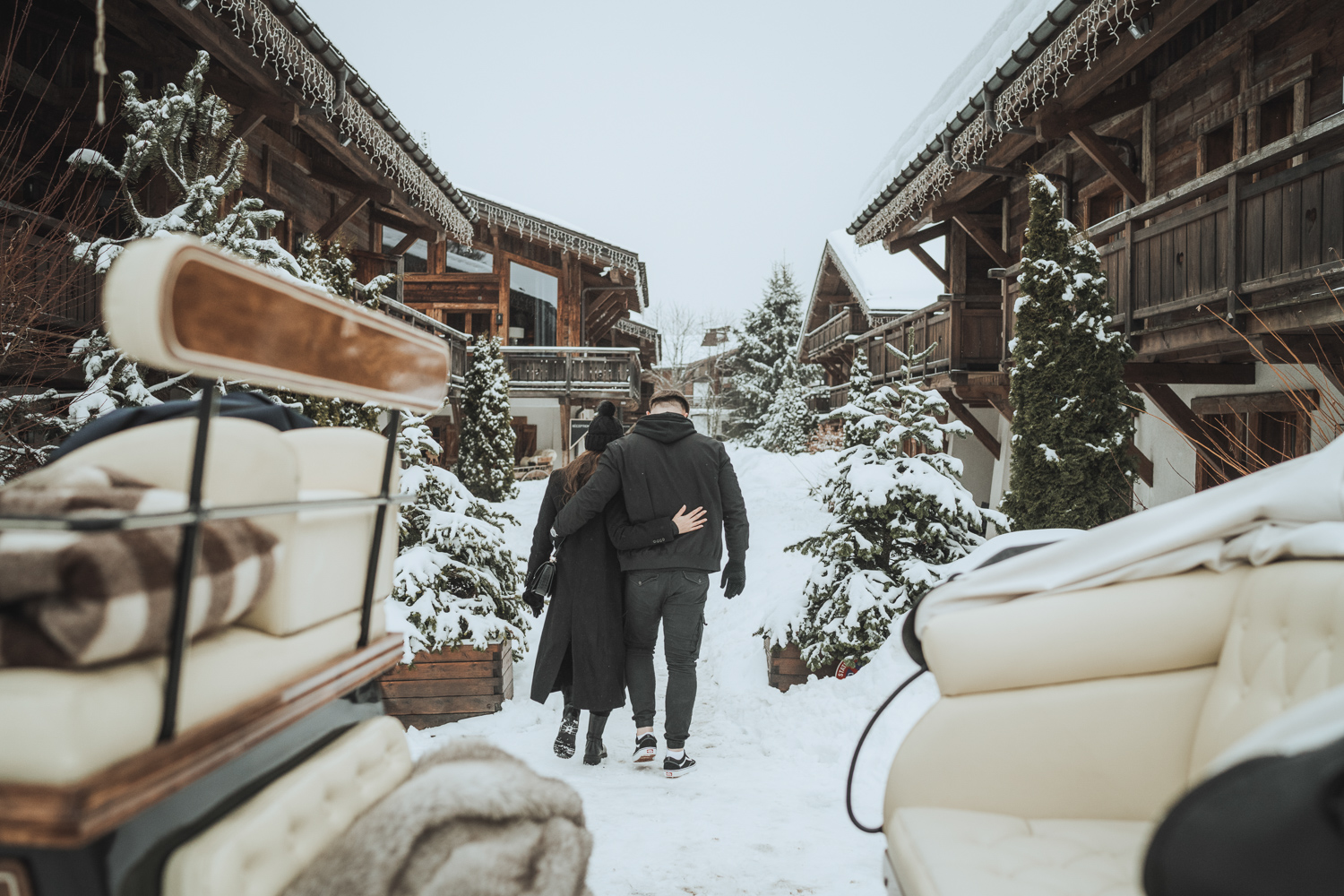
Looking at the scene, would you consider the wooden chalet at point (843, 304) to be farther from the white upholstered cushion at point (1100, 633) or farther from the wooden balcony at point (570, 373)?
the white upholstered cushion at point (1100, 633)

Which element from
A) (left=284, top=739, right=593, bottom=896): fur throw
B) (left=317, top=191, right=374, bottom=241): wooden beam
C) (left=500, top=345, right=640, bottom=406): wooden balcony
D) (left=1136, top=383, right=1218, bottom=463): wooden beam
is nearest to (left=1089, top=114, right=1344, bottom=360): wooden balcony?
(left=1136, top=383, right=1218, bottom=463): wooden beam

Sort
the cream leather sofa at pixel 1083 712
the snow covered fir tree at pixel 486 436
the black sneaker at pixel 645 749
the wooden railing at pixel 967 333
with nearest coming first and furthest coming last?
the cream leather sofa at pixel 1083 712 → the black sneaker at pixel 645 749 → the wooden railing at pixel 967 333 → the snow covered fir tree at pixel 486 436

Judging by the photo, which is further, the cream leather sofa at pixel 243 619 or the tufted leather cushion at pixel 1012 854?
the tufted leather cushion at pixel 1012 854

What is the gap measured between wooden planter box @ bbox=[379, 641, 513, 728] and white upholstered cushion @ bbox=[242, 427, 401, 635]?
8.72 feet

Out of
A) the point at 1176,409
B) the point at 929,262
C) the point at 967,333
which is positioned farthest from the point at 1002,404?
the point at 929,262

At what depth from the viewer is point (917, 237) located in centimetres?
1400

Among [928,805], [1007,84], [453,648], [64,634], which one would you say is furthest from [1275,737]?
[1007,84]

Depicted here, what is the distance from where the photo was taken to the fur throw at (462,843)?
4.59ft

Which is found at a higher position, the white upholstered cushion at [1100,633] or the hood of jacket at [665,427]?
the hood of jacket at [665,427]

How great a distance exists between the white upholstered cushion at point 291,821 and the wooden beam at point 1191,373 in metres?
8.07

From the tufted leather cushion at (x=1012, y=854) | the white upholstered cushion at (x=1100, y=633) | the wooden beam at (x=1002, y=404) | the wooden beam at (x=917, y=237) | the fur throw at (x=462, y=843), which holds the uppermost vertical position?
the wooden beam at (x=917, y=237)

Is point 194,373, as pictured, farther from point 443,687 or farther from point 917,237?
point 917,237

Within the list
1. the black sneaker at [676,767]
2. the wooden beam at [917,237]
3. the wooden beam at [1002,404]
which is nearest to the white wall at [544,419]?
the wooden beam at [917,237]

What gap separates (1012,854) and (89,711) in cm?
173
